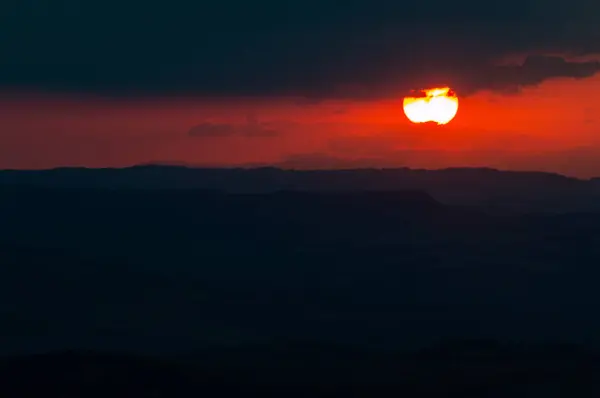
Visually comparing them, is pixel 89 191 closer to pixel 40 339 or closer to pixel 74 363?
pixel 40 339

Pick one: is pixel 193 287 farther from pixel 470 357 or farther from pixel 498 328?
pixel 470 357

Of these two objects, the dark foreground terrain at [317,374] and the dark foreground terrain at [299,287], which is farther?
the dark foreground terrain at [299,287]

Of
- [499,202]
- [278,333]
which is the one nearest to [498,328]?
[278,333]

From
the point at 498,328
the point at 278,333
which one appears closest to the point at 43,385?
the point at 278,333

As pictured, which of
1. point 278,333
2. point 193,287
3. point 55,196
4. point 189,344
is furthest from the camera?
point 55,196

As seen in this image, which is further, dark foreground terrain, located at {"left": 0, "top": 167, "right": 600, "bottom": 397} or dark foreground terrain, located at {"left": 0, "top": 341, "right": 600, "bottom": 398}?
dark foreground terrain, located at {"left": 0, "top": 167, "right": 600, "bottom": 397}

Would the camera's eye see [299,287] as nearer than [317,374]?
No

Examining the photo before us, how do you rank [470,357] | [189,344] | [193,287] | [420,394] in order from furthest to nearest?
[193,287] < [189,344] < [470,357] < [420,394]

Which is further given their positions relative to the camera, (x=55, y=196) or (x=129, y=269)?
(x=55, y=196)
